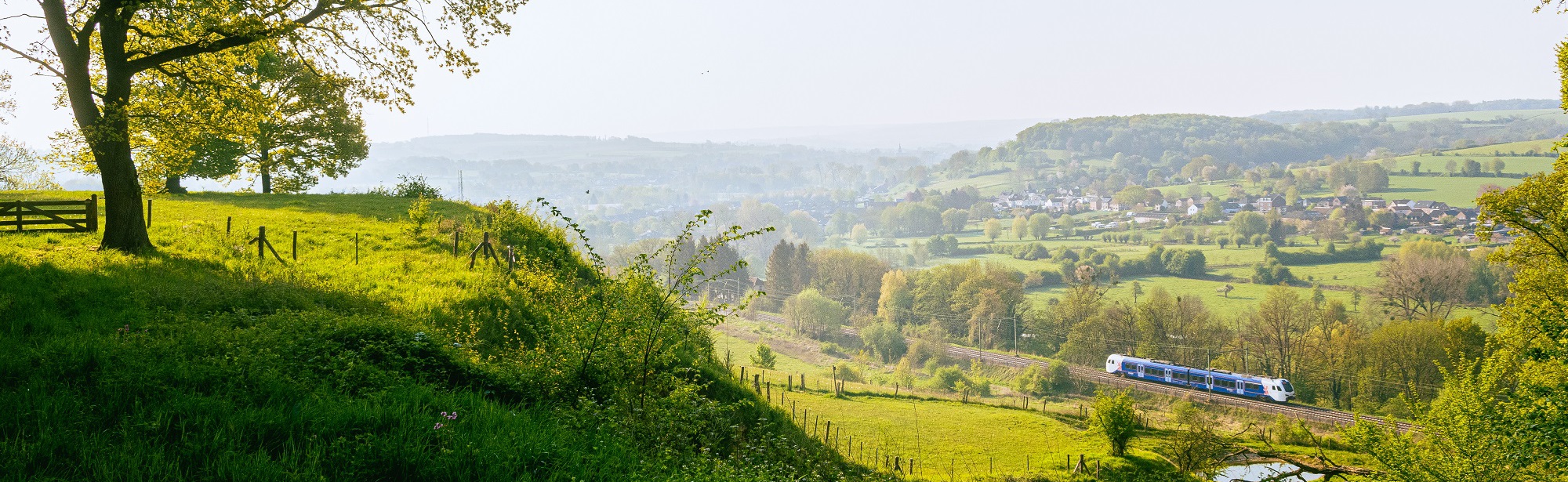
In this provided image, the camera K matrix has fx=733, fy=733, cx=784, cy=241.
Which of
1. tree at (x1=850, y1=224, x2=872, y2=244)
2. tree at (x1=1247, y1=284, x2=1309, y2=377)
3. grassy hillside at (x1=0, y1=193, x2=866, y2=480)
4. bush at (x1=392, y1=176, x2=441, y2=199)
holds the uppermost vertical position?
bush at (x1=392, y1=176, x2=441, y2=199)

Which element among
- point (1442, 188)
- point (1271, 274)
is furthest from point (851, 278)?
point (1442, 188)

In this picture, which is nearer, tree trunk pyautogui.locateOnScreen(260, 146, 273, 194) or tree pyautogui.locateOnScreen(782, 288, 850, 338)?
tree trunk pyautogui.locateOnScreen(260, 146, 273, 194)

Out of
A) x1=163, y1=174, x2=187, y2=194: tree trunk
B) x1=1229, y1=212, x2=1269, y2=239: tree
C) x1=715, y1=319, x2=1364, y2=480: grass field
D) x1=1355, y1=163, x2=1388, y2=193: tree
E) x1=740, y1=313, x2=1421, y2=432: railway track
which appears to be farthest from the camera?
x1=1355, y1=163, x2=1388, y2=193: tree

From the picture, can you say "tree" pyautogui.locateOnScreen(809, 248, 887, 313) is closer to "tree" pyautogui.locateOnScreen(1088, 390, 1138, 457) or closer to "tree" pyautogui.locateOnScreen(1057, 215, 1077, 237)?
"tree" pyautogui.locateOnScreen(1057, 215, 1077, 237)

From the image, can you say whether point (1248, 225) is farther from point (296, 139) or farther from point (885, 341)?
point (296, 139)

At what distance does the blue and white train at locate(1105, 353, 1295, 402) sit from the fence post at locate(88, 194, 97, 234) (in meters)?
61.3

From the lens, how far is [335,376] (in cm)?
650

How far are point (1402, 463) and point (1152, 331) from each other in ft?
188

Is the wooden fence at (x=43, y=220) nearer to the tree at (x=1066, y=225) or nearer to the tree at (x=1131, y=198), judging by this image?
the tree at (x=1066, y=225)

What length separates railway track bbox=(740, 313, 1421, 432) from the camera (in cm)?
4756

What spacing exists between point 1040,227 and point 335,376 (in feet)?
486

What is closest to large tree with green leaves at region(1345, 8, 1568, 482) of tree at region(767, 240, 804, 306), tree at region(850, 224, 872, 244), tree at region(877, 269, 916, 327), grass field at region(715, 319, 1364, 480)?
grass field at region(715, 319, 1364, 480)

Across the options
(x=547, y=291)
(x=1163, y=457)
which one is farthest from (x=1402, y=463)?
(x=547, y=291)

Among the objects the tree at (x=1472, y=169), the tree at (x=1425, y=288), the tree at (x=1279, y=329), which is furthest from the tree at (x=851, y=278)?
the tree at (x=1472, y=169)
